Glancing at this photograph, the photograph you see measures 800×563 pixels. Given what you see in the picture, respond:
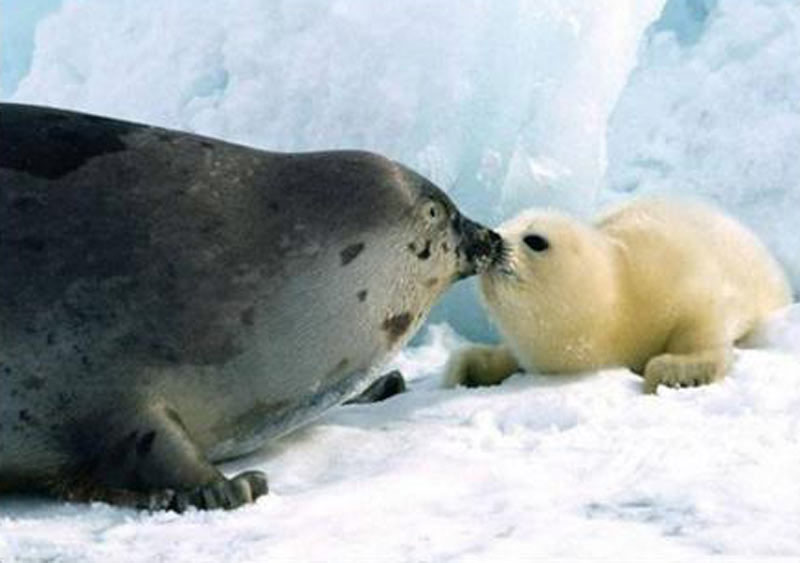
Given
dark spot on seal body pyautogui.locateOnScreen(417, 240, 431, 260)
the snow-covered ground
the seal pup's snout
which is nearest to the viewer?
the snow-covered ground

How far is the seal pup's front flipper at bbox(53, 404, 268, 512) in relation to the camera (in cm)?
249

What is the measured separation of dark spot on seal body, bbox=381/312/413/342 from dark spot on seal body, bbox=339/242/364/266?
177mm

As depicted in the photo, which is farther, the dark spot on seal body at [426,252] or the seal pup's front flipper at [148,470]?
the dark spot on seal body at [426,252]

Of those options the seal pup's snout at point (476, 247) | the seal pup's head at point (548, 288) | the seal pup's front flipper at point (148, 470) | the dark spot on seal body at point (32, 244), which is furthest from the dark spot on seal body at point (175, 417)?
the seal pup's head at point (548, 288)

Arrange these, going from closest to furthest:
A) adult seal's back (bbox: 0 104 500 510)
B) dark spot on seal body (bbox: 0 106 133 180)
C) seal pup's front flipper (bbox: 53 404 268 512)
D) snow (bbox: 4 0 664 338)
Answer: seal pup's front flipper (bbox: 53 404 268 512), adult seal's back (bbox: 0 104 500 510), dark spot on seal body (bbox: 0 106 133 180), snow (bbox: 4 0 664 338)

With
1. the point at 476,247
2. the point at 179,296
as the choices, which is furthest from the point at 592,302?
the point at 179,296

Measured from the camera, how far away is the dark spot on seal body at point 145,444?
2582mm

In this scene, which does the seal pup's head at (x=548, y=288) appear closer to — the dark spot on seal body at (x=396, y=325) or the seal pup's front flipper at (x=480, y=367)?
the seal pup's front flipper at (x=480, y=367)

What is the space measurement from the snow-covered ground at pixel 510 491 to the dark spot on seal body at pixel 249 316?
30 centimetres

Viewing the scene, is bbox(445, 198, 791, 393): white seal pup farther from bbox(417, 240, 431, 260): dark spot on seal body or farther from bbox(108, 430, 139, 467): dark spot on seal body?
bbox(108, 430, 139, 467): dark spot on seal body

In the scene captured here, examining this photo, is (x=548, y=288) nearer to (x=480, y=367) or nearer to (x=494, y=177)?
(x=480, y=367)

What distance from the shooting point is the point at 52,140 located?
2.93 meters

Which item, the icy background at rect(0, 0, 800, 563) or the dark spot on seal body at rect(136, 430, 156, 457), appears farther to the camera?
the dark spot on seal body at rect(136, 430, 156, 457)

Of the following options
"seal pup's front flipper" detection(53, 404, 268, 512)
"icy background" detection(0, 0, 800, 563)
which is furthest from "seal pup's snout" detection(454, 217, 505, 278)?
"seal pup's front flipper" detection(53, 404, 268, 512)
